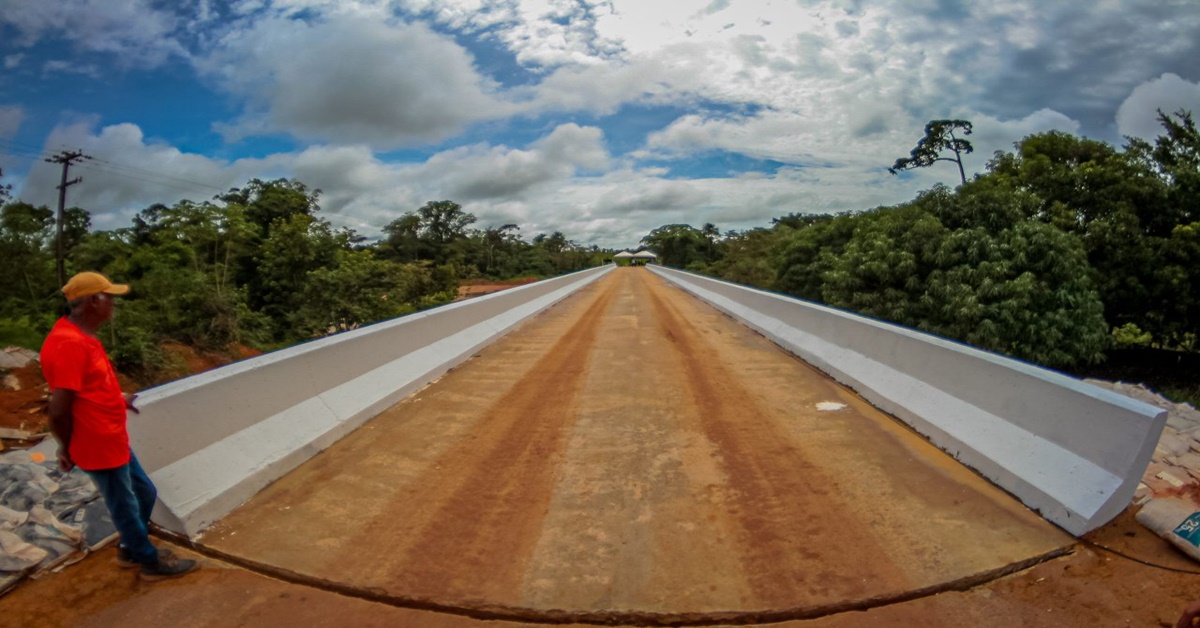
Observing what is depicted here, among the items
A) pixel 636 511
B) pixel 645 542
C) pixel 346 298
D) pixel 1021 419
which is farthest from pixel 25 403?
pixel 346 298

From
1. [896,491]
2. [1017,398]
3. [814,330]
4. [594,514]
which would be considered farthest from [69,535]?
[814,330]

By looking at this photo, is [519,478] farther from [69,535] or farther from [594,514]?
[69,535]

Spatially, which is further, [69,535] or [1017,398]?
[1017,398]

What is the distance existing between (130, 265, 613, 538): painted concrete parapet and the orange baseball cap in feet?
2.23

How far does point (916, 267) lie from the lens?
21203 mm

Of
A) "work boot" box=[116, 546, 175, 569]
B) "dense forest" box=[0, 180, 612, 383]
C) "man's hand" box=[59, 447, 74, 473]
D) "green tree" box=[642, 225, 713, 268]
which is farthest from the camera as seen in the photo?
"green tree" box=[642, 225, 713, 268]

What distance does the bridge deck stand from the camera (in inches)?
121

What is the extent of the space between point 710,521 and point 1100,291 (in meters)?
23.9

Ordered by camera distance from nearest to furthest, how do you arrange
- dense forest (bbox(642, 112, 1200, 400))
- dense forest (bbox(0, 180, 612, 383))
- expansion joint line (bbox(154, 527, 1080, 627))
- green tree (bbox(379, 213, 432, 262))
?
1. expansion joint line (bbox(154, 527, 1080, 627))
2. dense forest (bbox(642, 112, 1200, 400))
3. dense forest (bbox(0, 180, 612, 383))
4. green tree (bbox(379, 213, 432, 262))

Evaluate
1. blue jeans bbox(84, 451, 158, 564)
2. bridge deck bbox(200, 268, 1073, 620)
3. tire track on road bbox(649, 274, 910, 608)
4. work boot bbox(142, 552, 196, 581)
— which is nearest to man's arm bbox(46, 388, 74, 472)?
blue jeans bbox(84, 451, 158, 564)

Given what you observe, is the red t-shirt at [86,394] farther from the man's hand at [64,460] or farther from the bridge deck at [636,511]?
the bridge deck at [636,511]

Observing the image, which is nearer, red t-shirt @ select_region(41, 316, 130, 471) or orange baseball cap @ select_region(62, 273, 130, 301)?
red t-shirt @ select_region(41, 316, 130, 471)

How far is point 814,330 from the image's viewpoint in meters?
9.15

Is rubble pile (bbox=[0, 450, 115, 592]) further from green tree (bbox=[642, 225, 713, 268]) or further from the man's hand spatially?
green tree (bbox=[642, 225, 713, 268])
